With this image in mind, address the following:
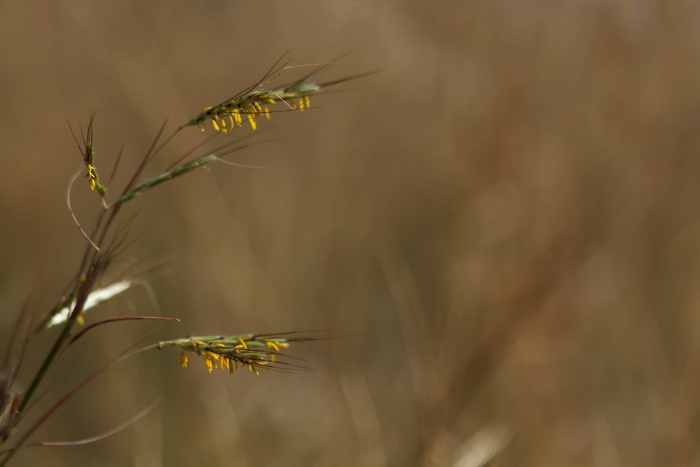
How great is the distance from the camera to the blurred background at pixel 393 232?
117 cm

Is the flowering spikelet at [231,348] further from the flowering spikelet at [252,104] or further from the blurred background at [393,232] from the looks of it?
the blurred background at [393,232]

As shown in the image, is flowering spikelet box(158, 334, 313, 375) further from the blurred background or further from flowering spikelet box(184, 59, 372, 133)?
the blurred background

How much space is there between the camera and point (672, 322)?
5.58 feet

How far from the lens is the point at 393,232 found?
1.53 m

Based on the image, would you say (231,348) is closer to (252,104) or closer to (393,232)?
(252,104)

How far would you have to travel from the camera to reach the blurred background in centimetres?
117

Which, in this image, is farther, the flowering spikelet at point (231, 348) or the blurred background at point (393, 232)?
the blurred background at point (393, 232)

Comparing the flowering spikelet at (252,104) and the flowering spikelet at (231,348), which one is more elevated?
the flowering spikelet at (252,104)

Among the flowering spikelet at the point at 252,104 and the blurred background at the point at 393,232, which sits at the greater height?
the flowering spikelet at the point at 252,104

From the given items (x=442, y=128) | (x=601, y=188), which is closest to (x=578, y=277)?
(x=601, y=188)

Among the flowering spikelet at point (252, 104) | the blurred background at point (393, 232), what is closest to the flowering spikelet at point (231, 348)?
the flowering spikelet at point (252, 104)

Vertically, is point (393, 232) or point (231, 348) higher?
point (231, 348)

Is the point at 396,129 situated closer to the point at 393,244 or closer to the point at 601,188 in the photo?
the point at 393,244

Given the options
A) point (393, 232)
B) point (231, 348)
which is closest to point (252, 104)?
point (231, 348)
